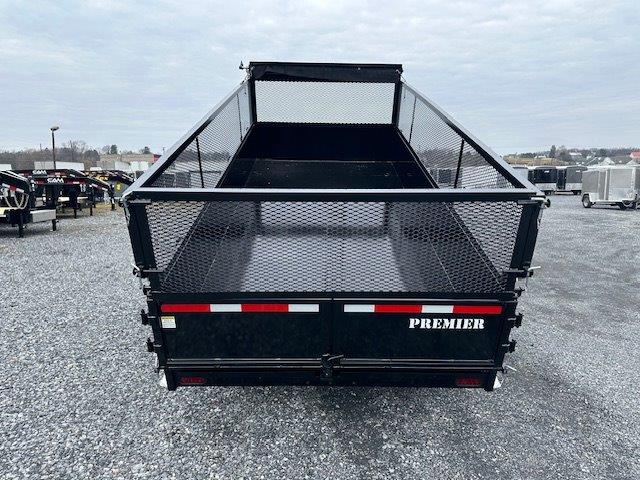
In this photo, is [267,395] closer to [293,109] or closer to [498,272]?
[498,272]

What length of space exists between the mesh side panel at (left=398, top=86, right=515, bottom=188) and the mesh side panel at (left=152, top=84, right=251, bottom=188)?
197 cm

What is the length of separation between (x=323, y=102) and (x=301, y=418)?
3.99 m

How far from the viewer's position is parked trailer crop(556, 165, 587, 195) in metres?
29.2

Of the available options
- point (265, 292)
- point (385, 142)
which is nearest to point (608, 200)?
point (385, 142)

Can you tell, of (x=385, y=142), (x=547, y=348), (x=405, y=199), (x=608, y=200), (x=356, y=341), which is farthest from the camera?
(x=608, y=200)

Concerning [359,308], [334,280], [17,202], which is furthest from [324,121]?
[17,202]

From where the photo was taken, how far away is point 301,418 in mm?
2805

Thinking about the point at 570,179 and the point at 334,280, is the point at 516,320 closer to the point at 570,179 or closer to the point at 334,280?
the point at 334,280

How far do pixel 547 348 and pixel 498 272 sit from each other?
8.05 ft

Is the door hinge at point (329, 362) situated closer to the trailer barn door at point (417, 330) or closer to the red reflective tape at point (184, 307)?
the trailer barn door at point (417, 330)

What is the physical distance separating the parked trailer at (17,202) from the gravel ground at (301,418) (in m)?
5.47

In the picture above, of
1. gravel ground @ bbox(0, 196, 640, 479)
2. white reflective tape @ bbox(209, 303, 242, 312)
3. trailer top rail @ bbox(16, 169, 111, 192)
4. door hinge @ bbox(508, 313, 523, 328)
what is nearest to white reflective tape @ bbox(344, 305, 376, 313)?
white reflective tape @ bbox(209, 303, 242, 312)

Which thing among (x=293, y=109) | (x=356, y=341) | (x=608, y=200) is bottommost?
(x=608, y=200)

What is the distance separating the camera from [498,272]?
2.18 m
